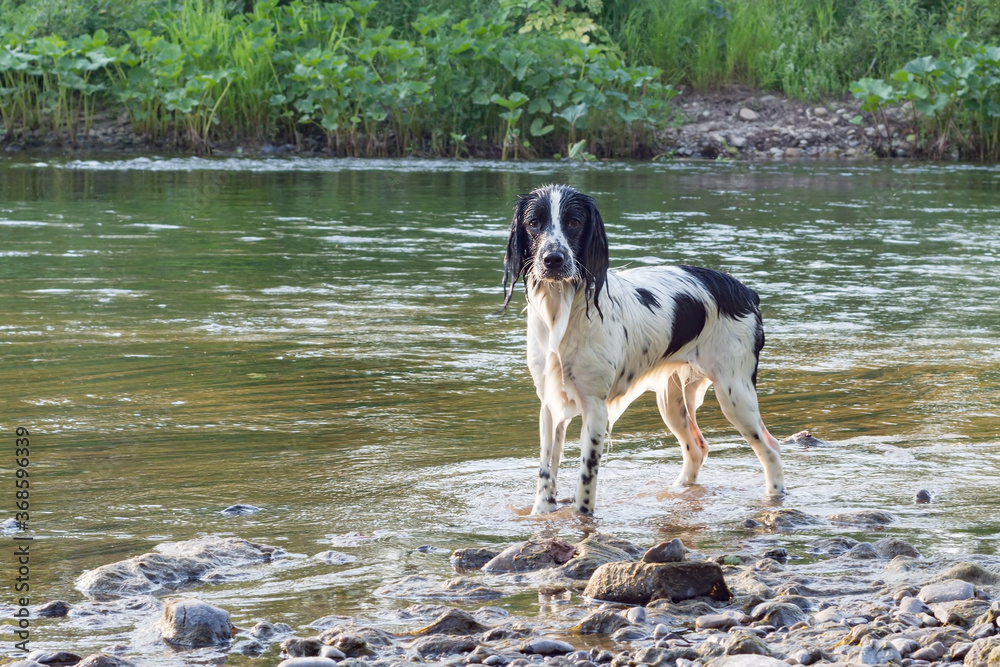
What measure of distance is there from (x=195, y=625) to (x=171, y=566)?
622 millimetres

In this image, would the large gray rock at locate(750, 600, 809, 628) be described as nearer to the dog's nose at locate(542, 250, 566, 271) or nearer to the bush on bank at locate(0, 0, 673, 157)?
the dog's nose at locate(542, 250, 566, 271)

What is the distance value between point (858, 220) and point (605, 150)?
682 centimetres

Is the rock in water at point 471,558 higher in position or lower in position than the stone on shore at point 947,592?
lower

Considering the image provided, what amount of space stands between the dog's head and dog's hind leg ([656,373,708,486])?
0.95 meters

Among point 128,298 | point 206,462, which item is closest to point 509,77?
point 128,298

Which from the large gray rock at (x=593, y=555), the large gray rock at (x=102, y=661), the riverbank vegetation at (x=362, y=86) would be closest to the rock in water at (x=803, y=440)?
the large gray rock at (x=593, y=555)

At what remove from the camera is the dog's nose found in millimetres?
4875

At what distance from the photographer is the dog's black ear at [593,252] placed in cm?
497

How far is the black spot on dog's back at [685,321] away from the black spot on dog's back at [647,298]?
0.34 feet

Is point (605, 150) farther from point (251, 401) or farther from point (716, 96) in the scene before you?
point (251, 401)

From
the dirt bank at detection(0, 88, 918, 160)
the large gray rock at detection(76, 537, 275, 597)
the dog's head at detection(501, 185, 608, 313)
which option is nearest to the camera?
the large gray rock at detection(76, 537, 275, 597)

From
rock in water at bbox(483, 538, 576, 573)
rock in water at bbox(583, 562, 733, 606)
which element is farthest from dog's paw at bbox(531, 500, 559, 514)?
rock in water at bbox(583, 562, 733, 606)

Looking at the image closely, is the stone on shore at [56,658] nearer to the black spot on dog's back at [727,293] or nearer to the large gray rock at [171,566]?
the large gray rock at [171,566]

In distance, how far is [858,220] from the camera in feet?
46.7
